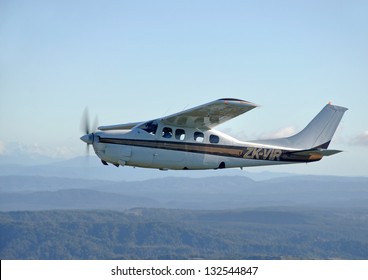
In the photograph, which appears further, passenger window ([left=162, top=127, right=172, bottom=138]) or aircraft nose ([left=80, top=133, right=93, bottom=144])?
passenger window ([left=162, top=127, right=172, bottom=138])

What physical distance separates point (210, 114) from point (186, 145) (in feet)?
6.85

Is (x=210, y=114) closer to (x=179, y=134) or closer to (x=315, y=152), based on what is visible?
(x=179, y=134)

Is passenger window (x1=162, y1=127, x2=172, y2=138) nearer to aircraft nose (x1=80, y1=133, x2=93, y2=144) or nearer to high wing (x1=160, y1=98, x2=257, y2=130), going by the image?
high wing (x1=160, y1=98, x2=257, y2=130)

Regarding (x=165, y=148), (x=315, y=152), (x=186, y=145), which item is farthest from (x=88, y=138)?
(x=315, y=152)

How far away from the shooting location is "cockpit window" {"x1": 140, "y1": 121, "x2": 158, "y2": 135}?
2905 cm

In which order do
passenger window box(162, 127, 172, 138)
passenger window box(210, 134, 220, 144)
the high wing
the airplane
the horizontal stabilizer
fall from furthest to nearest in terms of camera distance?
the horizontal stabilizer → passenger window box(210, 134, 220, 144) → passenger window box(162, 127, 172, 138) → the airplane → the high wing

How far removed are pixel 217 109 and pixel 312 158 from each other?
6.84m

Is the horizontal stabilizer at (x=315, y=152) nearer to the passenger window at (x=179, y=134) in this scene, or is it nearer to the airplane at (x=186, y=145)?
the airplane at (x=186, y=145)

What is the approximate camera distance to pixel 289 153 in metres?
31.8

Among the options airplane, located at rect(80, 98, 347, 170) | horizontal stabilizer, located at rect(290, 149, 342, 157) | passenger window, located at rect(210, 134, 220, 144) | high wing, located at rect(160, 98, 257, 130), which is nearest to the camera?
high wing, located at rect(160, 98, 257, 130)

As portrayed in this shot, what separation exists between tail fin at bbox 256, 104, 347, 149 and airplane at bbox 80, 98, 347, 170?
5.71ft

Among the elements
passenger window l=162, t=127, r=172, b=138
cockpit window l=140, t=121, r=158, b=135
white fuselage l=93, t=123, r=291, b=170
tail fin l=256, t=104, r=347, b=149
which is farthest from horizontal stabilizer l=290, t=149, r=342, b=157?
cockpit window l=140, t=121, r=158, b=135

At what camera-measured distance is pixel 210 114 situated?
28.3 m
